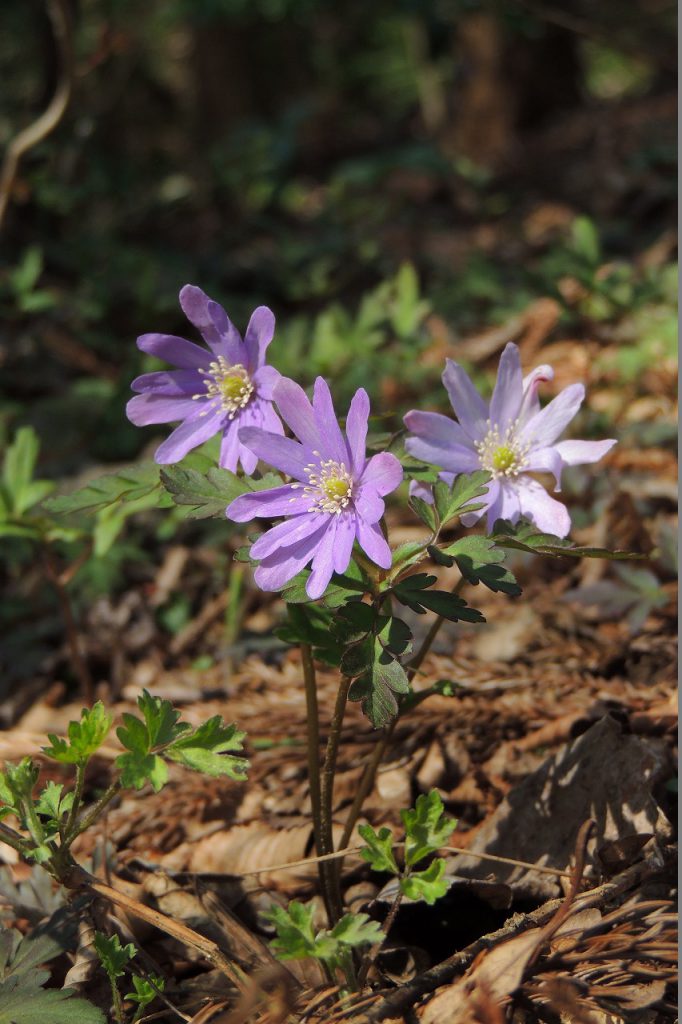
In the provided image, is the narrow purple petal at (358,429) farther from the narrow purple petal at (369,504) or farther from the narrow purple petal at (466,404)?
the narrow purple petal at (466,404)

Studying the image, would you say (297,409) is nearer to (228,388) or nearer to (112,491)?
(228,388)

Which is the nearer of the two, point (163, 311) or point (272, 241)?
point (163, 311)

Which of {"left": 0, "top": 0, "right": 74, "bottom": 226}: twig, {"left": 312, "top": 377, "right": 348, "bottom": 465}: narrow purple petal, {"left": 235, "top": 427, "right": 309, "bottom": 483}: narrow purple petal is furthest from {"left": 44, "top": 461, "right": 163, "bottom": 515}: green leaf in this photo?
{"left": 0, "top": 0, "right": 74, "bottom": 226}: twig

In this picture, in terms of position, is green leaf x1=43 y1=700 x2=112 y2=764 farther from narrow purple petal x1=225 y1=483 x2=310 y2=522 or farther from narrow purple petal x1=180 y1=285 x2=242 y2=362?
narrow purple petal x1=180 y1=285 x2=242 y2=362

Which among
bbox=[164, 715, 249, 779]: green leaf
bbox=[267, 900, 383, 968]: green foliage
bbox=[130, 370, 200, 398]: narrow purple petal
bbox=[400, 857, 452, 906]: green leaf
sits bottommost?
bbox=[267, 900, 383, 968]: green foliage

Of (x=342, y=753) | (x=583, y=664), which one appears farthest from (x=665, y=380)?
(x=342, y=753)

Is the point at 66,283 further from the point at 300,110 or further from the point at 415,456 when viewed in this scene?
the point at 415,456

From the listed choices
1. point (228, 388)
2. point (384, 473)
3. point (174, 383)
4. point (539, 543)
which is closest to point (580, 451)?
point (539, 543)

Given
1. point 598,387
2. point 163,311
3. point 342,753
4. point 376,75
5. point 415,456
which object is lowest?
point 342,753
